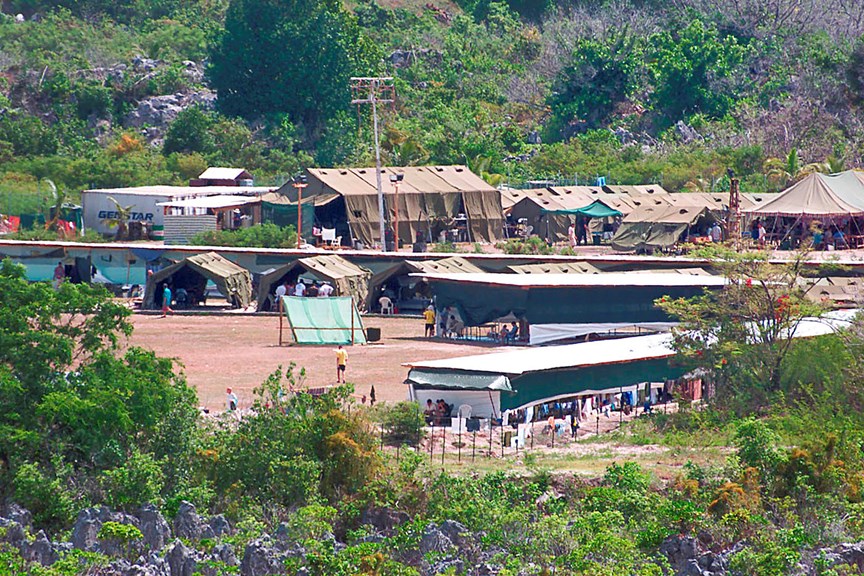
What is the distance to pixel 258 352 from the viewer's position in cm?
3534

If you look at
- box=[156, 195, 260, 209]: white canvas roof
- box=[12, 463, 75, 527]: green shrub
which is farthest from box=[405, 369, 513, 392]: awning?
box=[156, 195, 260, 209]: white canvas roof

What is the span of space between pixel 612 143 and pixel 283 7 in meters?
16.5

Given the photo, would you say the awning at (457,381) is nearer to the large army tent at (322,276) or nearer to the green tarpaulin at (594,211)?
the large army tent at (322,276)

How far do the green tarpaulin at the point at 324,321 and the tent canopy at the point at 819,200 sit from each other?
18.3 m

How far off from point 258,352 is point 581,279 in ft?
26.8

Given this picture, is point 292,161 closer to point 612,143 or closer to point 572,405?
point 612,143

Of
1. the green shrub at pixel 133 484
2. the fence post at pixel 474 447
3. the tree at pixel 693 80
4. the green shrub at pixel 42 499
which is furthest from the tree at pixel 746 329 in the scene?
the tree at pixel 693 80

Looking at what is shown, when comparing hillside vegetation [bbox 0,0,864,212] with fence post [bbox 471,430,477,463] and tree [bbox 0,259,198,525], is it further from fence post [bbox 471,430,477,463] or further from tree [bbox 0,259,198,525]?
fence post [bbox 471,430,477,463]

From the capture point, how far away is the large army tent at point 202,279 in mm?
42625

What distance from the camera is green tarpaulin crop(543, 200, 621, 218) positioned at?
184 feet

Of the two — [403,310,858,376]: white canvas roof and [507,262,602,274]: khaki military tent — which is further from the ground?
[507,262,602,274]: khaki military tent

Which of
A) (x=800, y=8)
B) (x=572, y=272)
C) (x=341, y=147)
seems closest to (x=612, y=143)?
(x=341, y=147)

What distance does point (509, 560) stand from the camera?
1945cm

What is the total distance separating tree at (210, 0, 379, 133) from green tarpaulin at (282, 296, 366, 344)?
39.6 m
